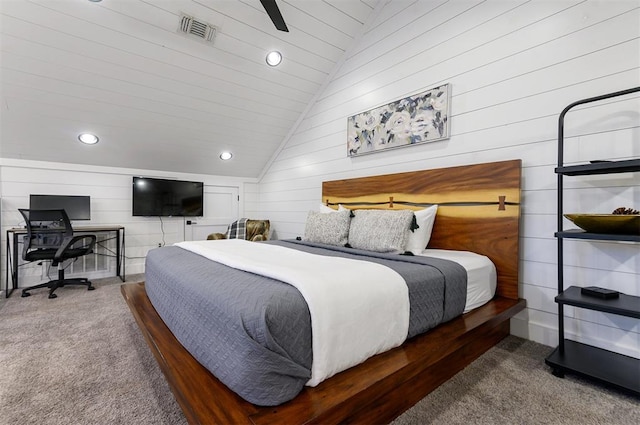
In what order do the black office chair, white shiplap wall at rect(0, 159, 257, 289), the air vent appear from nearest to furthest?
the air vent < the black office chair < white shiplap wall at rect(0, 159, 257, 289)

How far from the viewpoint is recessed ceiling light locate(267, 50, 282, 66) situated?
129 inches

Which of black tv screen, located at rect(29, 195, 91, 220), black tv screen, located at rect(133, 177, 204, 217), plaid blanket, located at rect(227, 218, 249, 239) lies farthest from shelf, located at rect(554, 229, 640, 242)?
black tv screen, located at rect(29, 195, 91, 220)

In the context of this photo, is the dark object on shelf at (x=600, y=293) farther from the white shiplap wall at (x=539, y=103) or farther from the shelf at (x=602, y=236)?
the shelf at (x=602, y=236)

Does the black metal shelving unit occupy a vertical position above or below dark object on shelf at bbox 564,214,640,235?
below

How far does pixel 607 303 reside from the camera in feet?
5.05

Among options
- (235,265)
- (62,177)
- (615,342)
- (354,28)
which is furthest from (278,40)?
(615,342)

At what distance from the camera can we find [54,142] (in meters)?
3.42

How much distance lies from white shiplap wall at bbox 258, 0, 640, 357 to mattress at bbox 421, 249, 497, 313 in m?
0.26

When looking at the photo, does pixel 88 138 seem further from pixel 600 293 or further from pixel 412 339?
pixel 600 293

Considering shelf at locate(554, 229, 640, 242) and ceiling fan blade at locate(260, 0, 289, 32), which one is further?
ceiling fan blade at locate(260, 0, 289, 32)

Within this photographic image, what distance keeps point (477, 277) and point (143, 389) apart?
81.5 inches

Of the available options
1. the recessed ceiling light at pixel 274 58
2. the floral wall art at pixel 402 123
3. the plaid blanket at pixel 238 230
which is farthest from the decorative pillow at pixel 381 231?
the plaid blanket at pixel 238 230

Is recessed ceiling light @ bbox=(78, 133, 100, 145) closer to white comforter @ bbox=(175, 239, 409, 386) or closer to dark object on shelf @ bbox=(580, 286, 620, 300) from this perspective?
white comforter @ bbox=(175, 239, 409, 386)

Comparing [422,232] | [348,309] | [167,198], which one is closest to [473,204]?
[422,232]
